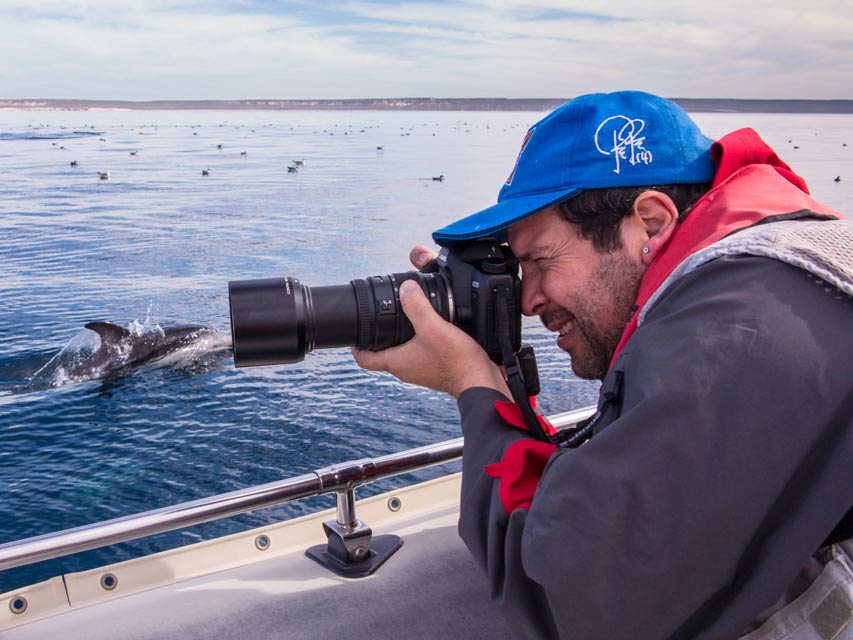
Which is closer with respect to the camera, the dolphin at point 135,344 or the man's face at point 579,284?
the man's face at point 579,284

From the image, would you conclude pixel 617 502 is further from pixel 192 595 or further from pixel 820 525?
pixel 192 595

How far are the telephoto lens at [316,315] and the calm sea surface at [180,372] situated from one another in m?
4.42

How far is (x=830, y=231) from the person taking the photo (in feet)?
3.87

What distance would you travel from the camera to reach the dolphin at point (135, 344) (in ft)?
30.9

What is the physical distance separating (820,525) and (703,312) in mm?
332

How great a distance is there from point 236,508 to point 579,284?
1.23 meters

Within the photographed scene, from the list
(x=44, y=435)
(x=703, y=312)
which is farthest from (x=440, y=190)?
(x=703, y=312)

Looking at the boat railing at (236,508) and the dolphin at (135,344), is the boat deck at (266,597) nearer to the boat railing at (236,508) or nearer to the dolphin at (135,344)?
the boat railing at (236,508)

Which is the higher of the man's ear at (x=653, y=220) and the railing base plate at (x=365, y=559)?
the man's ear at (x=653, y=220)

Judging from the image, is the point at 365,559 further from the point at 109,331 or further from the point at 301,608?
the point at 109,331

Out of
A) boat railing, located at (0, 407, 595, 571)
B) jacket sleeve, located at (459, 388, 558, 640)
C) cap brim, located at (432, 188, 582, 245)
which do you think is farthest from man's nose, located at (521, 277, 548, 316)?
boat railing, located at (0, 407, 595, 571)

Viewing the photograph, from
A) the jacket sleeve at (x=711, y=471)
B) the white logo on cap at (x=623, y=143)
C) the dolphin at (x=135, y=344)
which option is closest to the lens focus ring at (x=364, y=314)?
the white logo on cap at (x=623, y=143)

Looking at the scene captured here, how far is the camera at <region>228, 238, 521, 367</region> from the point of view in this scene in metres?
1.78

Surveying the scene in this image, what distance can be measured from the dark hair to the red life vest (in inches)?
3.9
